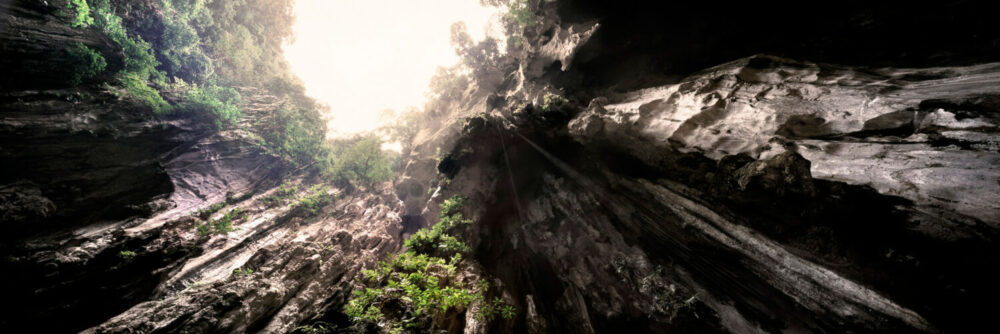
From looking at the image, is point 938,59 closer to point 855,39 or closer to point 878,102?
point 855,39

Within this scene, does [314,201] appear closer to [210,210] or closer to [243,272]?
[210,210]

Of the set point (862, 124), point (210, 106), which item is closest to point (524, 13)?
point (862, 124)

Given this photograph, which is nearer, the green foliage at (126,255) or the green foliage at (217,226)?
the green foliage at (126,255)

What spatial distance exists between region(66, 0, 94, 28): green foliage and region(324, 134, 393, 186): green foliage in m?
13.0

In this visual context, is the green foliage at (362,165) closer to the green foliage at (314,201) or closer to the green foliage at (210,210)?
the green foliage at (314,201)

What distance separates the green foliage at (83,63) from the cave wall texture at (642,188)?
1.36 feet

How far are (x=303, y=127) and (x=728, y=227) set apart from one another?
2895cm

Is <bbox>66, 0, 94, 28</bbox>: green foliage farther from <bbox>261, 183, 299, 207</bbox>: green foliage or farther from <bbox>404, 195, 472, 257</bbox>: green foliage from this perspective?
<bbox>404, 195, 472, 257</bbox>: green foliage

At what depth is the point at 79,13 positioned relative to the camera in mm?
11180

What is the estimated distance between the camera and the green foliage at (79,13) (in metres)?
11.1

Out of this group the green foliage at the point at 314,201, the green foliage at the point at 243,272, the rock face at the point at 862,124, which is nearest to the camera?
the rock face at the point at 862,124

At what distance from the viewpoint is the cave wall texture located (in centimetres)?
336

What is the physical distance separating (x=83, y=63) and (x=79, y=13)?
223 cm

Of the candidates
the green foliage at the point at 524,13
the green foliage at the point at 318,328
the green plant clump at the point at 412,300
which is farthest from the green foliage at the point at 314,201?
the green foliage at the point at 524,13
